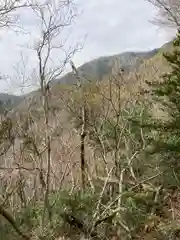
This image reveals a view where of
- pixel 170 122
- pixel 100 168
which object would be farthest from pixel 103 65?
pixel 170 122

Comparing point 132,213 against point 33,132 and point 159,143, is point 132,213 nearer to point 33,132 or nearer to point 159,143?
point 159,143

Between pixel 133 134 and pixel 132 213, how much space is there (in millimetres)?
3552

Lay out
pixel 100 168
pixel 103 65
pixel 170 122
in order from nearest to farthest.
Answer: pixel 170 122 < pixel 100 168 < pixel 103 65

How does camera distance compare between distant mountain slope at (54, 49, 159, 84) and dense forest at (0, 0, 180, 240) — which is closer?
dense forest at (0, 0, 180, 240)

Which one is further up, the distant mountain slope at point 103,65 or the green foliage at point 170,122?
the distant mountain slope at point 103,65

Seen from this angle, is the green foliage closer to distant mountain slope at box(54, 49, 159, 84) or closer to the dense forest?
the dense forest

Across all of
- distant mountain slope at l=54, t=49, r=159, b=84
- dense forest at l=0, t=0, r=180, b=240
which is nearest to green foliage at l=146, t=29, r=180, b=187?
dense forest at l=0, t=0, r=180, b=240

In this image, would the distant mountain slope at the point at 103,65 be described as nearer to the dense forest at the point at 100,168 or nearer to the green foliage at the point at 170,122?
the dense forest at the point at 100,168

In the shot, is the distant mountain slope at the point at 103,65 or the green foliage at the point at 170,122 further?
the distant mountain slope at the point at 103,65

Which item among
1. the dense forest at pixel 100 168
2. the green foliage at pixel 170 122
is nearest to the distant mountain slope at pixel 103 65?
the dense forest at pixel 100 168

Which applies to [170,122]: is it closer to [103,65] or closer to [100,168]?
[100,168]

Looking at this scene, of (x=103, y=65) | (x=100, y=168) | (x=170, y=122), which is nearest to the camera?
(x=170, y=122)

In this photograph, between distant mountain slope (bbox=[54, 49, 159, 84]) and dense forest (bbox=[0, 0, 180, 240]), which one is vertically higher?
distant mountain slope (bbox=[54, 49, 159, 84])

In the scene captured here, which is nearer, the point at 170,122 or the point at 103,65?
the point at 170,122
